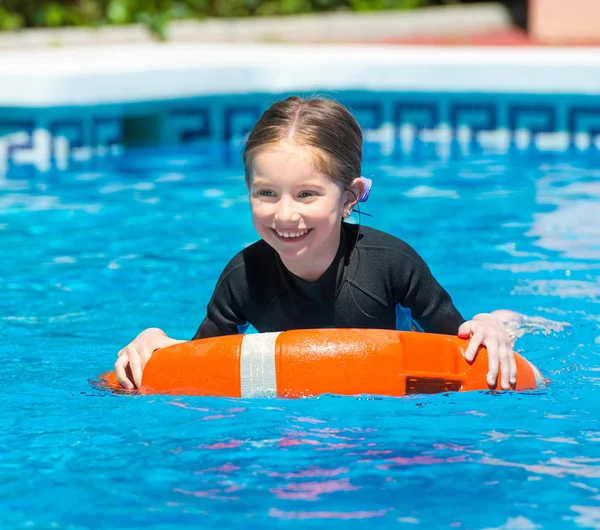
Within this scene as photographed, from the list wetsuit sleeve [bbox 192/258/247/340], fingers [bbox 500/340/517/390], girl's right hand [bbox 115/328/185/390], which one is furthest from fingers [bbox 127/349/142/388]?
fingers [bbox 500/340/517/390]

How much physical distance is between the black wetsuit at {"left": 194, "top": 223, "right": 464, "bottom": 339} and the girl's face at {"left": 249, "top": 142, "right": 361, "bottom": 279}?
22cm

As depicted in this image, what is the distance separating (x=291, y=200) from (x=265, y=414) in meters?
0.66

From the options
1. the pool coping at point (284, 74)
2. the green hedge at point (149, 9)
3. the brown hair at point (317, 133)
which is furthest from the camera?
the green hedge at point (149, 9)

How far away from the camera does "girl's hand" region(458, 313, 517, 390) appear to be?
3465 mm

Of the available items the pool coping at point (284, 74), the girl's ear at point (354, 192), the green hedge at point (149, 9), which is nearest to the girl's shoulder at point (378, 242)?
the girl's ear at point (354, 192)

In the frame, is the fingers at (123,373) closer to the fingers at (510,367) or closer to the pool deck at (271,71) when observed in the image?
the fingers at (510,367)

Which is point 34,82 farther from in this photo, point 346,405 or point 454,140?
point 346,405

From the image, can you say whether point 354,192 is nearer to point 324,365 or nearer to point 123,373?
point 324,365

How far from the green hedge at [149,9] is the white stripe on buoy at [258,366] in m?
8.00

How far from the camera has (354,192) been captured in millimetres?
3699

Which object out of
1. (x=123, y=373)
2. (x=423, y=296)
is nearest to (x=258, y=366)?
(x=123, y=373)

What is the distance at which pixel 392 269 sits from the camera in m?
3.69

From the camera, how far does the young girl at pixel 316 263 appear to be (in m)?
3.48

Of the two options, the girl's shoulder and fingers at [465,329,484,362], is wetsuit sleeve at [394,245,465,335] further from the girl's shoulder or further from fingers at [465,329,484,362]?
fingers at [465,329,484,362]
